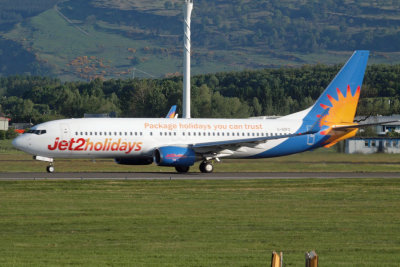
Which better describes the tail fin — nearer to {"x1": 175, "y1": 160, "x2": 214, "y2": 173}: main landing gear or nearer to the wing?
the wing

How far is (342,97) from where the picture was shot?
61.4 metres

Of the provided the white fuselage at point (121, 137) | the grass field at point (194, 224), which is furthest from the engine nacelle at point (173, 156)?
the grass field at point (194, 224)

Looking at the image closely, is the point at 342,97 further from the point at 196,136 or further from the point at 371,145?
the point at 371,145

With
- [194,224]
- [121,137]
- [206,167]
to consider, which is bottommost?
[194,224]

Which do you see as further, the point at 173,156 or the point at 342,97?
the point at 342,97

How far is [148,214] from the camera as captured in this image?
29.0 m

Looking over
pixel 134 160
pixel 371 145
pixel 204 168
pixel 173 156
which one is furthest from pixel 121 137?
pixel 371 145

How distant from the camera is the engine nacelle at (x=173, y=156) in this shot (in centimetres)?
5338

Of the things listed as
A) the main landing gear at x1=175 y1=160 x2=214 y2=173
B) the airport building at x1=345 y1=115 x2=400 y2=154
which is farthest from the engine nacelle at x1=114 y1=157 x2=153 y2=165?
the airport building at x1=345 y1=115 x2=400 y2=154

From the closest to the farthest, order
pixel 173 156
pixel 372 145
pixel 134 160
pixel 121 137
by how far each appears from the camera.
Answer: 1. pixel 173 156
2. pixel 121 137
3. pixel 134 160
4. pixel 372 145

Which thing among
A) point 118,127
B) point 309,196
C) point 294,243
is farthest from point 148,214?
point 118,127

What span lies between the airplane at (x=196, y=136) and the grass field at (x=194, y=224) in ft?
38.2

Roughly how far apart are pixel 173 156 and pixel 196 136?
429 cm

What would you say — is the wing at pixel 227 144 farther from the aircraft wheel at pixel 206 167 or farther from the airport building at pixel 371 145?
the airport building at pixel 371 145
